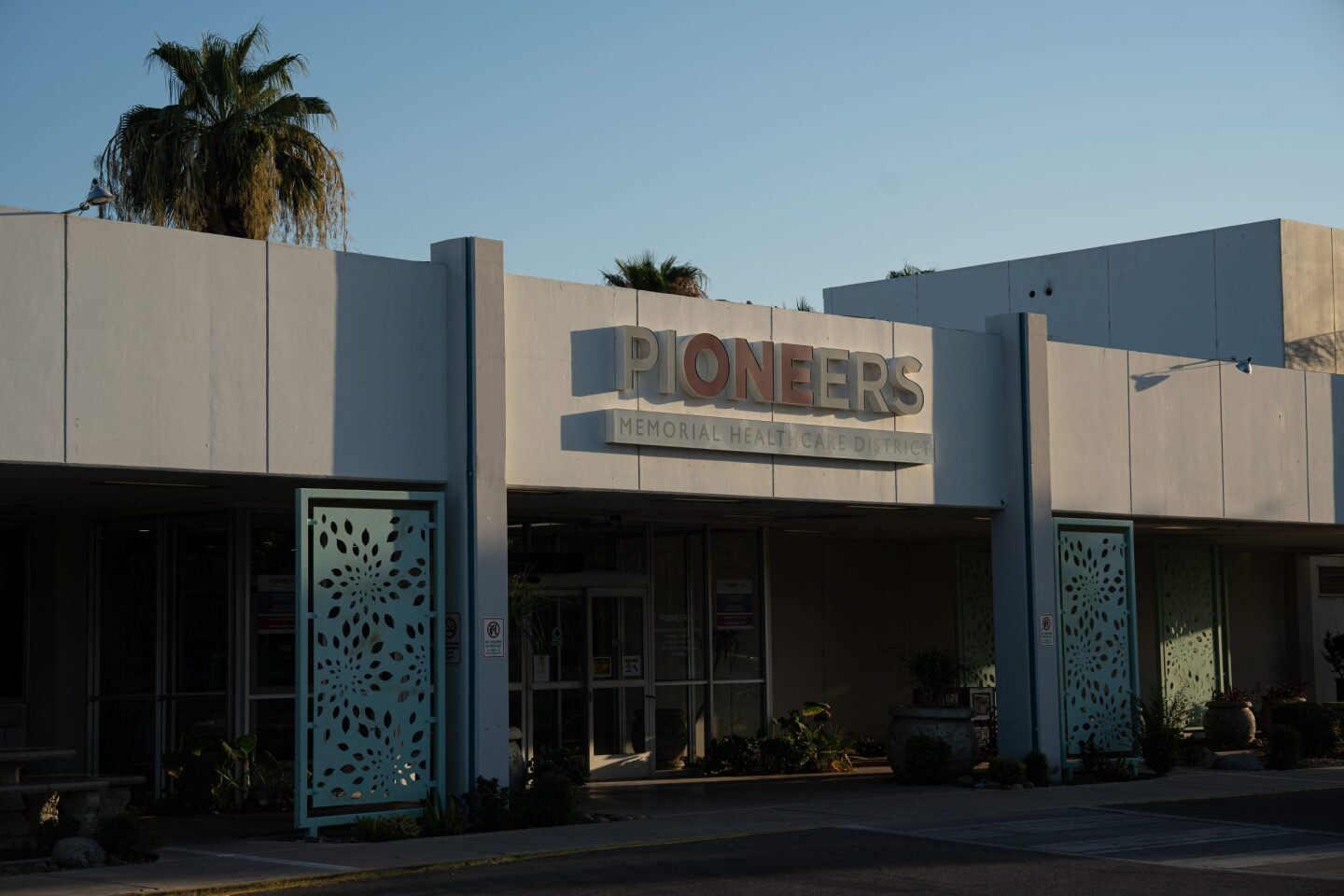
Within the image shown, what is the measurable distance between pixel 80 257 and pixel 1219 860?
10974 millimetres

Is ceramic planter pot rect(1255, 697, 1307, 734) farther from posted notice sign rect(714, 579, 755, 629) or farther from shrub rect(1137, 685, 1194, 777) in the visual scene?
posted notice sign rect(714, 579, 755, 629)

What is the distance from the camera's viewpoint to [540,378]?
16.5 metres

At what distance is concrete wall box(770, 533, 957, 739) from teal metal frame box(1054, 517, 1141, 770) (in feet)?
16.5

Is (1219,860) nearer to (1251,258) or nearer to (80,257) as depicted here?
(80,257)

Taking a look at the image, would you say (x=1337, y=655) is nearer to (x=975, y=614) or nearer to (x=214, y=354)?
(x=975, y=614)

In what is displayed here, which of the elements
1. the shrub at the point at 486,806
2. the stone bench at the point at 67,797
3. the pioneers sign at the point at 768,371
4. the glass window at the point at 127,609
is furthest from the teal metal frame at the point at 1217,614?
the stone bench at the point at 67,797

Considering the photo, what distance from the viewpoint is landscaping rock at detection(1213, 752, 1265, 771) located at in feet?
74.9

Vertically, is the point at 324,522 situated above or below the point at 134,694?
above

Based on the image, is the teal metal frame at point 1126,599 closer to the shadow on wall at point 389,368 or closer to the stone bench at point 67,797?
the shadow on wall at point 389,368

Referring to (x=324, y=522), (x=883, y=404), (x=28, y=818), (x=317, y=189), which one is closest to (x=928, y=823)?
(x=883, y=404)

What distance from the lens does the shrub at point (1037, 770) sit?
20.0m

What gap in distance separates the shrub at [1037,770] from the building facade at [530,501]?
0.43 m

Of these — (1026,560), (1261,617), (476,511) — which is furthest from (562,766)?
(1261,617)

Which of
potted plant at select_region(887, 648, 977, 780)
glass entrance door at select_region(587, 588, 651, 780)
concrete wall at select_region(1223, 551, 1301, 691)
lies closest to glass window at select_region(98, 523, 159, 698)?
glass entrance door at select_region(587, 588, 651, 780)
